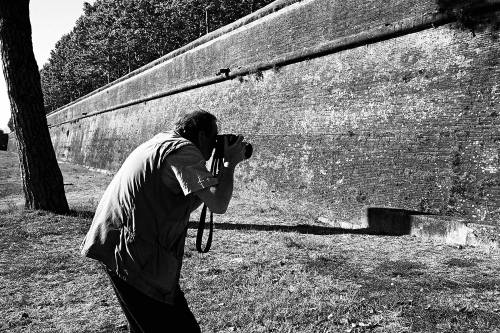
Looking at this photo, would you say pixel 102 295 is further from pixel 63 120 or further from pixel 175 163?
pixel 63 120

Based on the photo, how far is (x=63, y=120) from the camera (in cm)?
3378

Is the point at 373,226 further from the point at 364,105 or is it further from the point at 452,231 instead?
the point at 364,105

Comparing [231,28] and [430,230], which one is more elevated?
[231,28]

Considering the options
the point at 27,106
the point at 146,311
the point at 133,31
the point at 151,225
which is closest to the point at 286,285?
the point at 146,311

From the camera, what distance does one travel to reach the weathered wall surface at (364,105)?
6016 mm

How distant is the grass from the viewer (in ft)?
10.9

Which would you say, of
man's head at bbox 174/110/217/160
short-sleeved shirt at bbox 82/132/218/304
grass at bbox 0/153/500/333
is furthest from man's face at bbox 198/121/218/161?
grass at bbox 0/153/500/333

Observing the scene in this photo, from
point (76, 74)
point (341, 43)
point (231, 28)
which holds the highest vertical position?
point (76, 74)

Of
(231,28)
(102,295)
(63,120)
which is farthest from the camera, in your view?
(63,120)

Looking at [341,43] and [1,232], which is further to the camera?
[341,43]

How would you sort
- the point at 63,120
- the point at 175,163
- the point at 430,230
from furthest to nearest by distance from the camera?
the point at 63,120, the point at 430,230, the point at 175,163

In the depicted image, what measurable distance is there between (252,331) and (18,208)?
6.23 m

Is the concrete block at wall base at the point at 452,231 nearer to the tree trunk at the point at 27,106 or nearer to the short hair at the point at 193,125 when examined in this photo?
the short hair at the point at 193,125

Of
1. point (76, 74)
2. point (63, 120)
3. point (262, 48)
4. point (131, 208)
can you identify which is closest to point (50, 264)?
point (131, 208)
